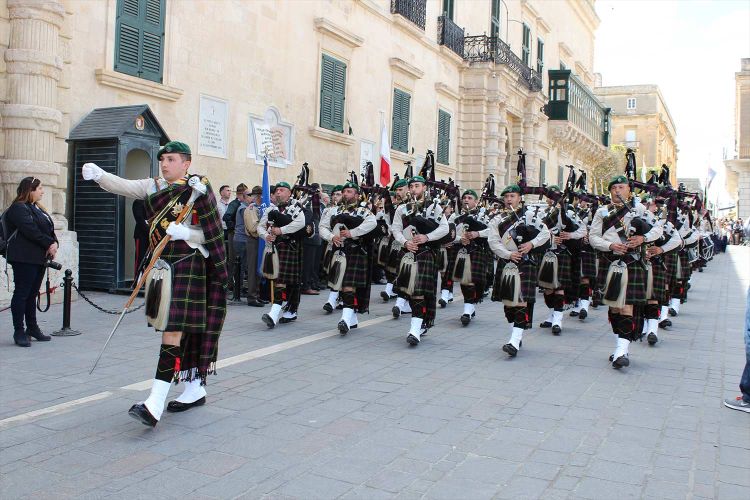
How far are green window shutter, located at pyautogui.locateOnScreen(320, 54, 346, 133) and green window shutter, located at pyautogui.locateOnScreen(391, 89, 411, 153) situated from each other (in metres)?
2.73

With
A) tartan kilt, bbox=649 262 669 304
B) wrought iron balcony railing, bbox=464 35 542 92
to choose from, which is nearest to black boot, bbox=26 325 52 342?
tartan kilt, bbox=649 262 669 304

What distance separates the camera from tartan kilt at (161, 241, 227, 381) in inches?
195

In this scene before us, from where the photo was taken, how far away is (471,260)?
430 inches

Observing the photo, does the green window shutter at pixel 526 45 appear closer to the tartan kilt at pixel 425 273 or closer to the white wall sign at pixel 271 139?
the white wall sign at pixel 271 139

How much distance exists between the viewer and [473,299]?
10680 millimetres

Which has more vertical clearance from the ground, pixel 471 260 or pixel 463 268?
pixel 471 260

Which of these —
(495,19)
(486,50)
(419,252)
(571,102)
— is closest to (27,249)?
(419,252)

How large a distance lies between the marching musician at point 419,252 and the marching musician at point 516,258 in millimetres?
737

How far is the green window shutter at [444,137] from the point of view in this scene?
75.5 ft

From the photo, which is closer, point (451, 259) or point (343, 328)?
point (343, 328)

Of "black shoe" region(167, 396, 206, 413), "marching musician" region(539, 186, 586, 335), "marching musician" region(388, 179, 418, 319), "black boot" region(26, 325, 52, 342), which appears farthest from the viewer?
"marching musician" region(388, 179, 418, 319)

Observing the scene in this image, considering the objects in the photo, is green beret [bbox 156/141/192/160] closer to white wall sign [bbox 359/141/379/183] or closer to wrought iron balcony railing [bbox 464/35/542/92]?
white wall sign [bbox 359/141/379/183]

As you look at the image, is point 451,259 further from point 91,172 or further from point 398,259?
point 91,172

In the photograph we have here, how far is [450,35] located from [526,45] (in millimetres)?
8309
